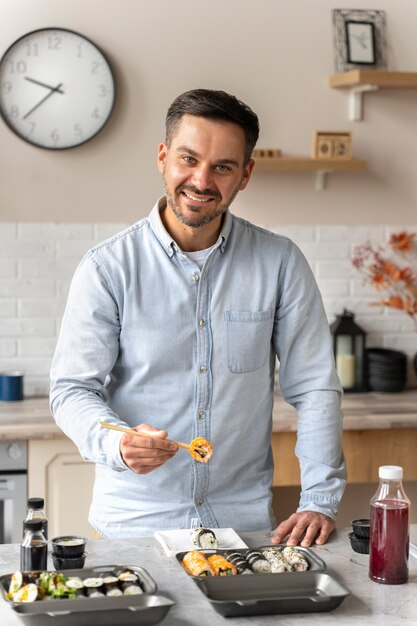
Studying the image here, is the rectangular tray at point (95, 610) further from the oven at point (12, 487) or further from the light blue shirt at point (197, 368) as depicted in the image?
the oven at point (12, 487)

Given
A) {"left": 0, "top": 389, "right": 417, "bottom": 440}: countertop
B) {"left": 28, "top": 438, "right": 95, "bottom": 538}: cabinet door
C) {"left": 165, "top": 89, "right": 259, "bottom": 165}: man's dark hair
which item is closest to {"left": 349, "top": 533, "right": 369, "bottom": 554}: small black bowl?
{"left": 165, "top": 89, "right": 259, "bottom": 165}: man's dark hair

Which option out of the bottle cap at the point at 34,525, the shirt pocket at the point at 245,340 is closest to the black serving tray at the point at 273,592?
the bottle cap at the point at 34,525

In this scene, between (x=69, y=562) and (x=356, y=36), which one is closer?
(x=69, y=562)

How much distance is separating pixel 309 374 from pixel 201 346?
1.06 ft

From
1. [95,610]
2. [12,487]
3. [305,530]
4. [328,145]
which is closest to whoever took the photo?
[95,610]

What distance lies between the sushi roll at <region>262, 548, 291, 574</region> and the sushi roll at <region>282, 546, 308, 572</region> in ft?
0.04

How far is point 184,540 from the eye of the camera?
235 centimetres

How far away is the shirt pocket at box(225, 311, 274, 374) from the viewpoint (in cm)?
267

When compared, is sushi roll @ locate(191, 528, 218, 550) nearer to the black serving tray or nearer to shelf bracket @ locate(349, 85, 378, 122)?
the black serving tray

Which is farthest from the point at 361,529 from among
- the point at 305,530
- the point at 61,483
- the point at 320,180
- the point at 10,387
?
the point at 320,180

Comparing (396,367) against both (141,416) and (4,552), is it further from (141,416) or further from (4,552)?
(4,552)

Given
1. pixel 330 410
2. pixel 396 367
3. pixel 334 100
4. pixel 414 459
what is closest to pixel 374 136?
pixel 334 100

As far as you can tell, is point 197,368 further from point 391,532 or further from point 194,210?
point 391,532

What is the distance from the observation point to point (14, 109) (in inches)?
175
